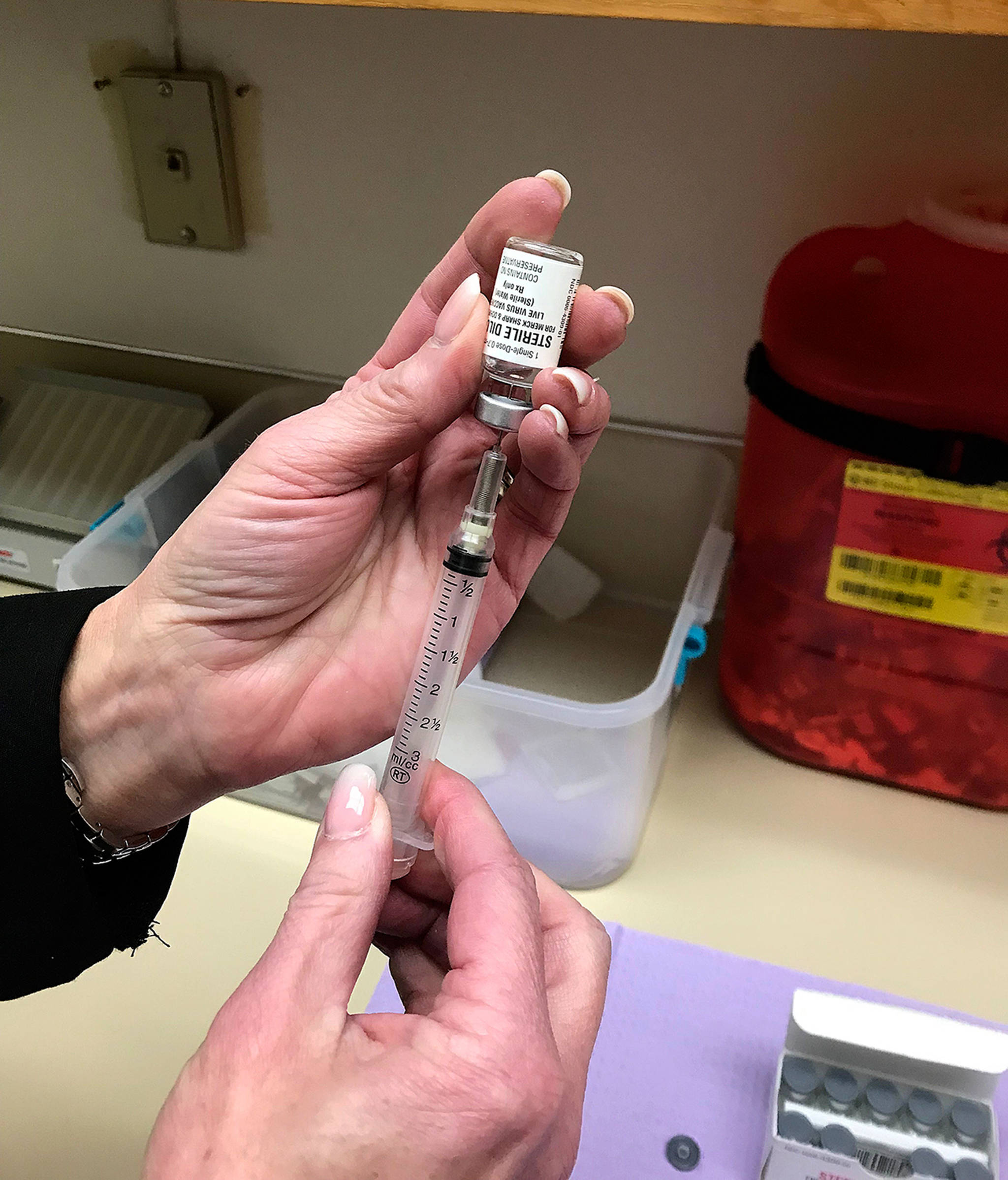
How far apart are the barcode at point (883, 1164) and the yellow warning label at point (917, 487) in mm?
401

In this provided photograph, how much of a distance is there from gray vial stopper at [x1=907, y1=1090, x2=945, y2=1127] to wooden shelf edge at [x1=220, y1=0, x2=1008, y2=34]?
0.53 meters

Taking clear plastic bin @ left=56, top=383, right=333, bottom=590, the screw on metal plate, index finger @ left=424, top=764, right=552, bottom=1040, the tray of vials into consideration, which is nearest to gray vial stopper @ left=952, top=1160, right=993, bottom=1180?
the tray of vials

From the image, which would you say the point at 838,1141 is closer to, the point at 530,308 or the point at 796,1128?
A: the point at 796,1128

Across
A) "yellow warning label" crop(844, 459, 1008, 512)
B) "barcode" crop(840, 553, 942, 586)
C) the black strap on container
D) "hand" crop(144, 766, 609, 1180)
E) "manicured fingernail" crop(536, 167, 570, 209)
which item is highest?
"manicured fingernail" crop(536, 167, 570, 209)

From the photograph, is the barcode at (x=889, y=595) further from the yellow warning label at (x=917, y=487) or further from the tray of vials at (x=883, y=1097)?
the tray of vials at (x=883, y=1097)

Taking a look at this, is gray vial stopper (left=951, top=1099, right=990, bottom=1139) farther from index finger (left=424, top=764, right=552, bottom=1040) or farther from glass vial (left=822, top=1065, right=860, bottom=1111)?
index finger (left=424, top=764, right=552, bottom=1040)

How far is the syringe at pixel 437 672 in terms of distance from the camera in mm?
489

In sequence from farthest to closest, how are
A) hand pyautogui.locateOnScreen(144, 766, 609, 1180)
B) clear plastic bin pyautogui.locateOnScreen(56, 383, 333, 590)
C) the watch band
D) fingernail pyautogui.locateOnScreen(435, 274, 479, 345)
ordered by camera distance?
clear plastic bin pyautogui.locateOnScreen(56, 383, 333, 590) → the watch band → fingernail pyautogui.locateOnScreen(435, 274, 479, 345) → hand pyautogui.locateOnScreen(144, 766, 609, 1180)

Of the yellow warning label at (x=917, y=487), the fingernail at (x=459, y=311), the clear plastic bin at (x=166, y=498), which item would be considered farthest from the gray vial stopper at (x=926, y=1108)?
the clear plastic bin at (x=166, y=498)

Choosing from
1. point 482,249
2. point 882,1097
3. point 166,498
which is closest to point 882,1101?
point 882,1097

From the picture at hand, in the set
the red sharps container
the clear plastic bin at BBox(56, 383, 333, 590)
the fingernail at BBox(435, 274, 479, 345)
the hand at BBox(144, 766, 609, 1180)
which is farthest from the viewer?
the clear plastic bin at BBox(56, 383, 333, 590)

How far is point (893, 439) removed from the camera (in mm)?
653

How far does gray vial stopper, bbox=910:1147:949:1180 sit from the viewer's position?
508mm

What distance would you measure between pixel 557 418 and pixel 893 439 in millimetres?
320
